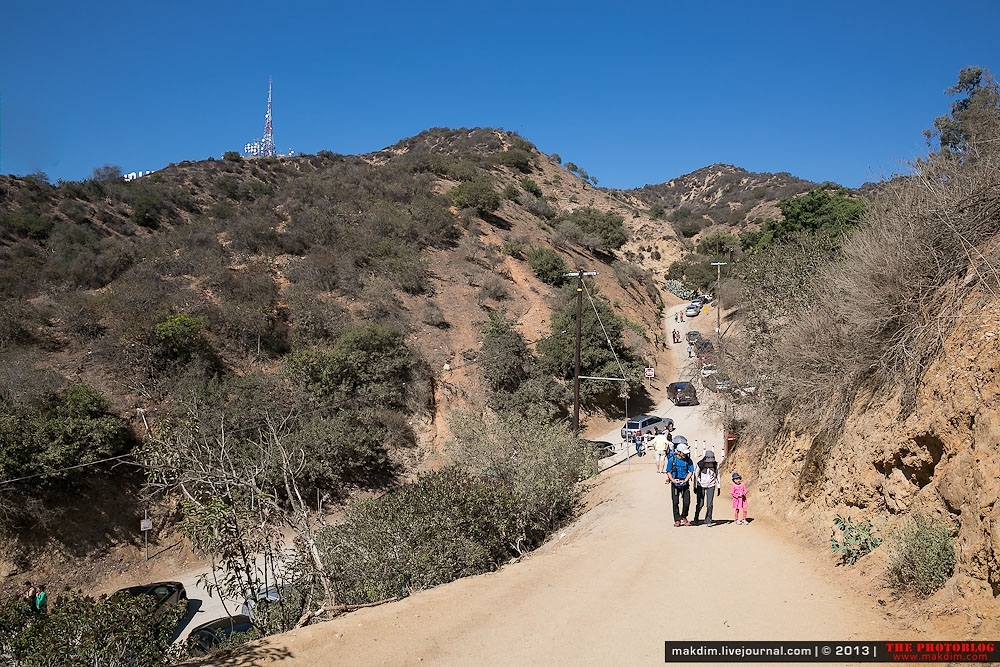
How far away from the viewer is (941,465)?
5.95 metres

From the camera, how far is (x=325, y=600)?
805cm

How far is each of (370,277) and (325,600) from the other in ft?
83.7

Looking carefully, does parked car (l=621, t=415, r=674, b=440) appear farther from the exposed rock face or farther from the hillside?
the exposed rock face

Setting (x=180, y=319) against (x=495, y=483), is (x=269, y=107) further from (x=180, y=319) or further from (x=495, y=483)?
(x=495, y=483)

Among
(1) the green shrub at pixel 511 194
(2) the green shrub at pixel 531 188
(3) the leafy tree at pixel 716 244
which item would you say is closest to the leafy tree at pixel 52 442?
(1) the green shrub at pixel 511 194

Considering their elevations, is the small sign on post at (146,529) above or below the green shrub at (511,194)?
below

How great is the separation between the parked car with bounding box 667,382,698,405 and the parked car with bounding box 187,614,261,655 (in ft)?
90.8

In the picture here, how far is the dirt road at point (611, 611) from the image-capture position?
18.1 feet

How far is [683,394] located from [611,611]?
29.2 m

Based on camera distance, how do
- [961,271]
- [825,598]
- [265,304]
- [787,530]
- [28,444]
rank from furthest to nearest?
[265,304] → [28,444] → [787,530] → [961,271] → [825,598]

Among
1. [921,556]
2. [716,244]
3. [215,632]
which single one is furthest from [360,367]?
[716,244]

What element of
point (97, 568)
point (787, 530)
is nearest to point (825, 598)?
point (787, 530)

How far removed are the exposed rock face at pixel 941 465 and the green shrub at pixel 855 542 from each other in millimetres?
144

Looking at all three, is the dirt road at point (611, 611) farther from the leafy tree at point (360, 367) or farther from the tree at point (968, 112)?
the leafy tree at point (360, 367)
